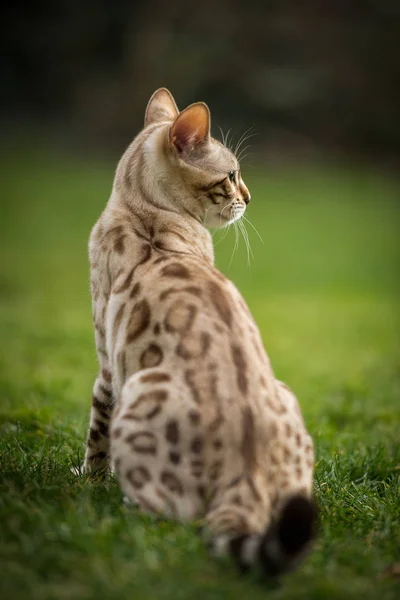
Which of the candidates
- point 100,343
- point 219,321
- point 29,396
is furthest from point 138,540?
point 29,396

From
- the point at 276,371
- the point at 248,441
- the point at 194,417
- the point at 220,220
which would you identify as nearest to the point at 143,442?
the point at 194,417

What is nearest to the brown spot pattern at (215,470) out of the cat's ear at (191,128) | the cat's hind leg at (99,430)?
the cat's hind leg at (99,430)

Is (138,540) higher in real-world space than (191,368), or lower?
lower

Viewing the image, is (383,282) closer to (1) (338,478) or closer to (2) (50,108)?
(1) (338,478)

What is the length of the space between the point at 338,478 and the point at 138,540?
6.45 ft

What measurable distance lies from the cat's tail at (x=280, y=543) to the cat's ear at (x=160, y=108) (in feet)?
9.82

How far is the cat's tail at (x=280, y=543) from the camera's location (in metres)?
3.00

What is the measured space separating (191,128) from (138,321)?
1.30m

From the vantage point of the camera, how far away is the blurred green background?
10.8 ft

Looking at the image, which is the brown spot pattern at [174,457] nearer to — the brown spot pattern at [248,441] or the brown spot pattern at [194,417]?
the brown spot pattern at [194,417]

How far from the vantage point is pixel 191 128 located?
A: 4582 mm

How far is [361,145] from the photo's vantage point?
1189 inches

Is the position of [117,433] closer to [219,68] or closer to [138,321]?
[138,321]

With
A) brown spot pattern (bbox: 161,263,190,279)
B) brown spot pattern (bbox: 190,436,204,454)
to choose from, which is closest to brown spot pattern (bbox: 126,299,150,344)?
brown spot pattern (bbox: 161,263,190,279)
